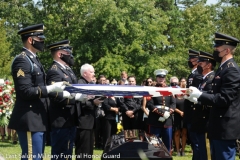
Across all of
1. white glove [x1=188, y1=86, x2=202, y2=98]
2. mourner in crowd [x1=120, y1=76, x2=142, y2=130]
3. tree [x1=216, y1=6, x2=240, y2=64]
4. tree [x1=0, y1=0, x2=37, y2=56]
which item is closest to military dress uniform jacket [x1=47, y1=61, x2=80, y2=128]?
white glove [x1=188, y1=86, x2=202, y2=98]

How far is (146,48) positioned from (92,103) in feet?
110

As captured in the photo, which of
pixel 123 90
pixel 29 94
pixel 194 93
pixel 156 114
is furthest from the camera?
pixel 156 114

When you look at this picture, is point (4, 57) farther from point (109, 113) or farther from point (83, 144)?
point (83, 144)

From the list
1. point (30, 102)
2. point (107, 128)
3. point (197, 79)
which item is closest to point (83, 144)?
point (197, 79)

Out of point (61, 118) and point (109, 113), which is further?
point (109, 113)

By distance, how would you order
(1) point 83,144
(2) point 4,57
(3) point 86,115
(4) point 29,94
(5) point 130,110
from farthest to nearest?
(2) point 4,57, (5) point 130,110, (1) point 83,144, (3) point 86,115, (4) point 29,94

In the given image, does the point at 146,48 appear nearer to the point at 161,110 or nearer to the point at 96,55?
the point at 96,55

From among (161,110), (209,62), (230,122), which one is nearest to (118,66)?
(161,110)

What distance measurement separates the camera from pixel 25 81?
657 centimetres

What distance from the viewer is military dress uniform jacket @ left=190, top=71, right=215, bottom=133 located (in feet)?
29.0

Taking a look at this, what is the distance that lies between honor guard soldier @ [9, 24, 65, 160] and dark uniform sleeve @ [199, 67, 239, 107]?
1.97m

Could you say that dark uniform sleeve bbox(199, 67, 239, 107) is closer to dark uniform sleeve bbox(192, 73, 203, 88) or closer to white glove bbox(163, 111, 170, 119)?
dark uniform sleeve bbox(192, 73, 203, 88)

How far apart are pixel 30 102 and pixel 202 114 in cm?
342

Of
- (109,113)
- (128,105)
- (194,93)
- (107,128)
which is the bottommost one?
(107,128)
